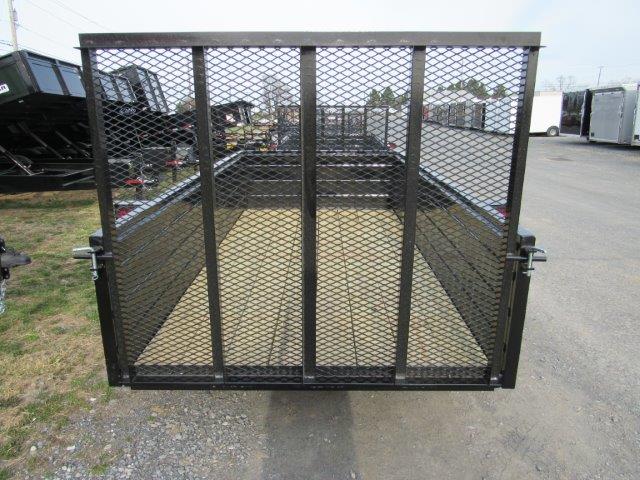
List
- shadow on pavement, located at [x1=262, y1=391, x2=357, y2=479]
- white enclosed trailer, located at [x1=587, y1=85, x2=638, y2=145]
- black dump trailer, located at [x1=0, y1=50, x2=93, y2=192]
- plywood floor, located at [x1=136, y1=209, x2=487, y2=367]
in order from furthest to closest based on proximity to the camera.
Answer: white enclosed trailer, located at [x1=587, y1=85, x2=638, y2=145] < black dump trailer, located at [x1=0, y1=50, x2=93, y2=192] < plywood floor, located at [x1=136, y1=209, x2=487, y2=367] < shadow on pavement, located at [x1=262, y1=391, x2=357, y2=479]

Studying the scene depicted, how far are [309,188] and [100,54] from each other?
0.94 meters

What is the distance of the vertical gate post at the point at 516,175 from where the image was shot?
1782mm

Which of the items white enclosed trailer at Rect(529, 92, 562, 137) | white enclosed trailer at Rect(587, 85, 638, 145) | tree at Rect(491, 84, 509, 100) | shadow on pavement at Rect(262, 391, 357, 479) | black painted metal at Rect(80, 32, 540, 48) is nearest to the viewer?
black painted metal at Rect(80, 32, 540, 48)

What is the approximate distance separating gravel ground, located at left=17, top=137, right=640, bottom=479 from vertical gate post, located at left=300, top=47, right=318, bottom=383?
18.1 inches

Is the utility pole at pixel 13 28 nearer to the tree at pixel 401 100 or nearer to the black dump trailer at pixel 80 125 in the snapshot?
the black dump trailer at pixel 80 125

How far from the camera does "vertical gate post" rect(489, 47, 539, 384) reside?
178 cm

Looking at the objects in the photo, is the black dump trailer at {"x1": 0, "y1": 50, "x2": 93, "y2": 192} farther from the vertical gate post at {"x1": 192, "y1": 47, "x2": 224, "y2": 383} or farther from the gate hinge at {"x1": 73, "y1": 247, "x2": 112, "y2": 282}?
the vertical gate post at {"x1": 192, "y1": 47, "x2": 224, "y2": 383}

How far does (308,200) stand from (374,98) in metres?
0.50

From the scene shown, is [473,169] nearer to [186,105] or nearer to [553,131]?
[186,105]

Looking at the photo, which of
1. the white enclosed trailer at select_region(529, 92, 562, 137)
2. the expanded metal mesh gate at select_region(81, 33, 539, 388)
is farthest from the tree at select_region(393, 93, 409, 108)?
the white enclosed trailer at select_region(529, 92, 562, 137)

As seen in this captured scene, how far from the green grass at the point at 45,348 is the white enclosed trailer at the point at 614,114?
1919 cm

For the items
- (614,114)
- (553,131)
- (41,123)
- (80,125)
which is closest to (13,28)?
(80,125)

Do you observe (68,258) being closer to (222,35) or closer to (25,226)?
(25,226)

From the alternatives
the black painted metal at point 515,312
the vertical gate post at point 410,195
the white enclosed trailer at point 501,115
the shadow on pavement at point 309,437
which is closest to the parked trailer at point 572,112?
the white enclosed trailer at point 501,115
